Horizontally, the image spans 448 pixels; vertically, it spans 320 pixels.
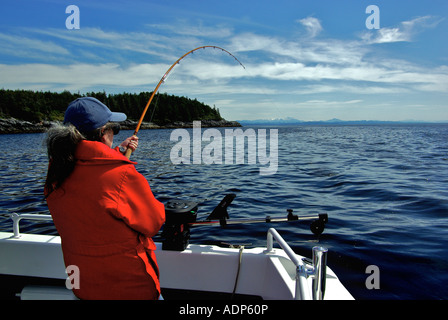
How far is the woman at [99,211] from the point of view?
181cm

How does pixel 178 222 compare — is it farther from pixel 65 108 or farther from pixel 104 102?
pixel 104 102

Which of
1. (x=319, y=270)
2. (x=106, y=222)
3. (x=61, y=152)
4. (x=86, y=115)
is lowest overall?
(x=319, y=270)

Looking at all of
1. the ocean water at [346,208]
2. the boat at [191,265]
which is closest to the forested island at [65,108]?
the ocean water at [346,208]

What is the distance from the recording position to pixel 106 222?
1828 mm

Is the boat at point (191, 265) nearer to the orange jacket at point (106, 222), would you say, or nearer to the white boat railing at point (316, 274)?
the white boat railing at point (316, 274)

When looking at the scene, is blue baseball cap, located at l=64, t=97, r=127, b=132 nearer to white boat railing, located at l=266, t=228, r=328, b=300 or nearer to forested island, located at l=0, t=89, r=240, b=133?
white boat railing, located at l=266, t=228, r=328, b=300

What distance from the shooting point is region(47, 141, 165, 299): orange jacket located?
5.94 ft

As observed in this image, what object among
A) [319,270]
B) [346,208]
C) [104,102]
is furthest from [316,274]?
[104,102]

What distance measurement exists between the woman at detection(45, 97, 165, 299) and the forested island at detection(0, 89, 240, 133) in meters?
72.3

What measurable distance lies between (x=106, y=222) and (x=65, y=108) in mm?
107207
